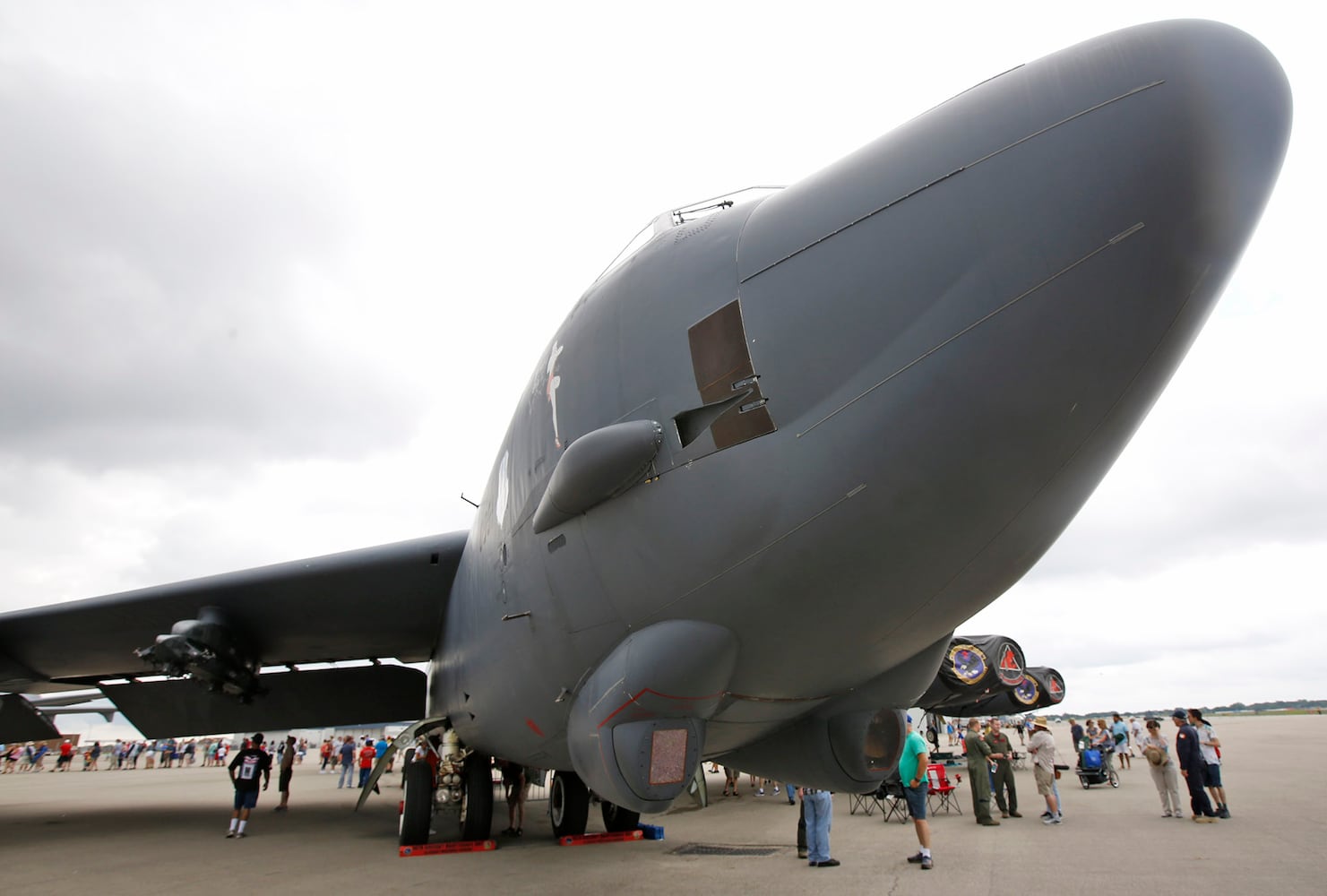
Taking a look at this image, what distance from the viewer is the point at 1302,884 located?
597cm

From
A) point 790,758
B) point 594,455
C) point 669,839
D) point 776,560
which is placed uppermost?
point 594,455

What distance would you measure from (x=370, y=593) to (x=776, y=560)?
803 centimetres

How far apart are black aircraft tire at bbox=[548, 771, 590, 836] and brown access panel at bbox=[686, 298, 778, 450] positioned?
7488mm

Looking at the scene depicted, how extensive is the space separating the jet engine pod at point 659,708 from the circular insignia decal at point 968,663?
34.4 ft

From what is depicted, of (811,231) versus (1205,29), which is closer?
(1205,29)

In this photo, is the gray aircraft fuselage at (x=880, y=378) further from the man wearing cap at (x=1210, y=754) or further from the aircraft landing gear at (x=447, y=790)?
the man wearing cap at (x=1210, y=754)

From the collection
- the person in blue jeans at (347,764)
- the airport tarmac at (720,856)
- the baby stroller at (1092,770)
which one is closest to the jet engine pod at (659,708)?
the airport tarmac at (720,856)

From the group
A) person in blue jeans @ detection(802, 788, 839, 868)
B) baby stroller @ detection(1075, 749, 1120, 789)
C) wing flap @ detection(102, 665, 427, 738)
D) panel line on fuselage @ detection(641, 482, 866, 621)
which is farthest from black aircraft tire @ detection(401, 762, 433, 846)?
baby stroller @ detection(1075, 749, 1120, 789)

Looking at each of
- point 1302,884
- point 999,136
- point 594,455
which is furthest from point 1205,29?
point 1302,884

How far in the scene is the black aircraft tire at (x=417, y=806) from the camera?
9023 mm

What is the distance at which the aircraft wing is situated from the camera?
950cm

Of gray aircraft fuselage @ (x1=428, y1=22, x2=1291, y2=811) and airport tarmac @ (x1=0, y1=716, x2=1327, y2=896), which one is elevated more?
gray aircraft fuselage @ (x1=428, y1=22, x2=1291, y2=811)

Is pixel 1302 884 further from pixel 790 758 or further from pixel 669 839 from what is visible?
pixel 669 839

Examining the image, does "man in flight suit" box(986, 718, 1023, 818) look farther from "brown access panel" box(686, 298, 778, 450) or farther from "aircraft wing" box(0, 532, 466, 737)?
"brown access panel" box(686, 298, 778, 450)
